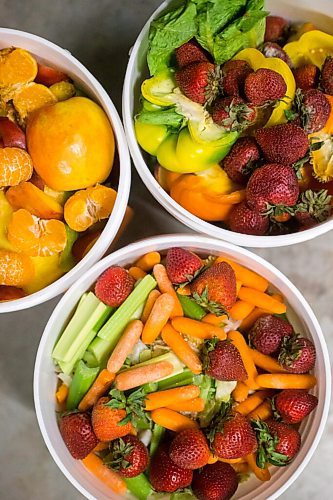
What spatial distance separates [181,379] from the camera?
1125 mm

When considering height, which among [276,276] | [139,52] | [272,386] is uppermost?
[139,52]

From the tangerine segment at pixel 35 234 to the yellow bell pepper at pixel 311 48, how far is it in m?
0.46

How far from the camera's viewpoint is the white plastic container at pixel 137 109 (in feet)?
3.45

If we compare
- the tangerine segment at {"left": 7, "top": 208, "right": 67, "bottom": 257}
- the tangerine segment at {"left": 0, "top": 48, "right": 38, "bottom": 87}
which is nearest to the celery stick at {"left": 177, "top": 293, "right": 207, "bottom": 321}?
the tangerine segment at {"left": 7, "top": 208, "right": 67, "bottom": 257}

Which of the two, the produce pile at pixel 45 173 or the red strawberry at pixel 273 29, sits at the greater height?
the red strawberry at pixel 273 29

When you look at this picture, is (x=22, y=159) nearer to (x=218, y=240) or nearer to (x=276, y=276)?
(x=218, y=240)

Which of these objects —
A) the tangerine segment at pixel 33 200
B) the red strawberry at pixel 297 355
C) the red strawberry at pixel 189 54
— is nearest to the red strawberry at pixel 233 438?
the red strawberry at pixel 297 355

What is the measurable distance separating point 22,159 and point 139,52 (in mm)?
245

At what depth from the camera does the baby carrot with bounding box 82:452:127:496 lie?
1134 mm

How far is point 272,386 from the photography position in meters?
1.12

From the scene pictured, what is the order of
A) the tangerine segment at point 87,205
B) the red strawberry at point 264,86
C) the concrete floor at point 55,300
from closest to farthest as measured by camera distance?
the red strawberry at point 264,86 < the tangerine segment at point 87,205 < the concrete floor at point 55,300

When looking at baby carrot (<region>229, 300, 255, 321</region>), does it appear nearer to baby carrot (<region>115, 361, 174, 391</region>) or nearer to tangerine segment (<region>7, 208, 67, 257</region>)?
baby carrot (<region>115, 361, 174, 391</region>)

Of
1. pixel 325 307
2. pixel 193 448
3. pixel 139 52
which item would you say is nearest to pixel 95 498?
pixel 193 448

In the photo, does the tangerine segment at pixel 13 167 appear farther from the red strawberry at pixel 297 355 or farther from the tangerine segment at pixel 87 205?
the red strawberry at pixel 297 355
